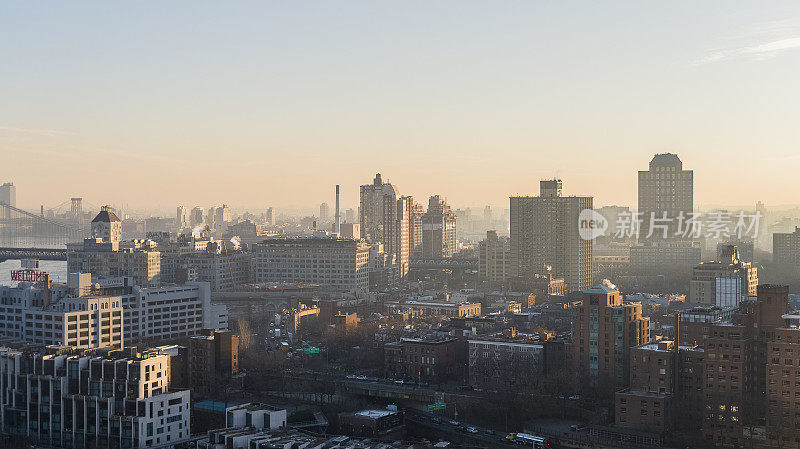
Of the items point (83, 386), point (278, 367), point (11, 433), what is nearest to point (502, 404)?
point (278, 367)

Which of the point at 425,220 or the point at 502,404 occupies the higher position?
the point at 425,220

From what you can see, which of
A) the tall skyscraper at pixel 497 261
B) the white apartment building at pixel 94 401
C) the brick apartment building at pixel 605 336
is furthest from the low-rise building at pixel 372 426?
the tall skyscraper at pixel 497 261

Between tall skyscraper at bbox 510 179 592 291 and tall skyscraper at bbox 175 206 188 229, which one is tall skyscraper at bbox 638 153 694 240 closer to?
tall skyscraper at bbox 510 179 592 291

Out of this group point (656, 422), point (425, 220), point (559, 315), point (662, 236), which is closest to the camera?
point (656, 422)

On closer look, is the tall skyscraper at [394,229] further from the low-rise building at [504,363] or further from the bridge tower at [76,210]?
the bridge tower at [76,210]

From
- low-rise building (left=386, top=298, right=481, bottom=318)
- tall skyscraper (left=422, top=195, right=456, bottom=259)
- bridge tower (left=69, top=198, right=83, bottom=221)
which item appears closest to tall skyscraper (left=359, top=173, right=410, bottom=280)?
tall skyscraper (left=422, top=195, right=456, bottom=259)

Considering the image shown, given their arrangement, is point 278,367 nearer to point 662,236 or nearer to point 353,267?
point 353,267
